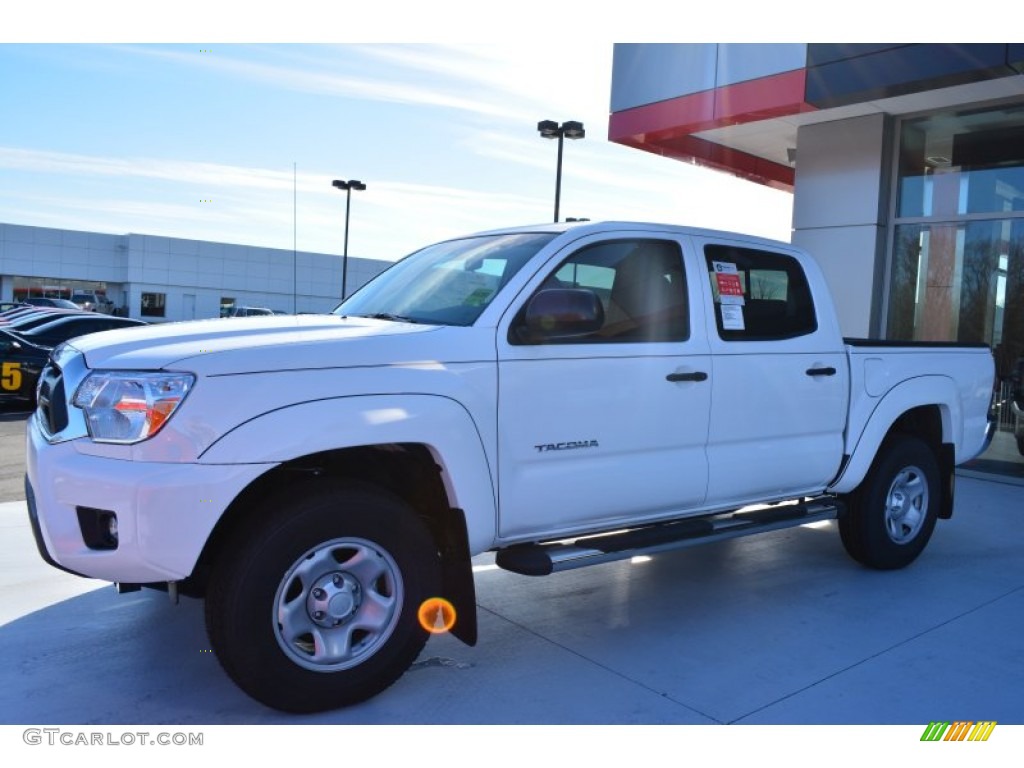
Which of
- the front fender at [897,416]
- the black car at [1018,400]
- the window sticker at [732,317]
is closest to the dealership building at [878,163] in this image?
the black car at [1018,400]

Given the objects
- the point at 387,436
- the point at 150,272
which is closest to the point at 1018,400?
the point at 387,436

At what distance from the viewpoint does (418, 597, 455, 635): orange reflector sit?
11.5ft

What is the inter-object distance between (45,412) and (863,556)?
4.72 m

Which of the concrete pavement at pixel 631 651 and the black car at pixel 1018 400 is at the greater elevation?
the black car at pixel 1018 400

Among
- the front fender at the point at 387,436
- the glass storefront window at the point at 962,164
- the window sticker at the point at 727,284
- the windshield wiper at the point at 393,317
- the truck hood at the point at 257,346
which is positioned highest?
the glass storefront window at the point at 962,164

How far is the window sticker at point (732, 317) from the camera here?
459cm

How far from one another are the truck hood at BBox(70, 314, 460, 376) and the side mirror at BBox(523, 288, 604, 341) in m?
0.34

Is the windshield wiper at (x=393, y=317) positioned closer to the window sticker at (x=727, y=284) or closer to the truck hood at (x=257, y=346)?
the truck hood at (x=257, y=346)

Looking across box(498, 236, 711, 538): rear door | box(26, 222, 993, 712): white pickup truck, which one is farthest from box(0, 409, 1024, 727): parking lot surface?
box(498, 236, 711, 538): rear door

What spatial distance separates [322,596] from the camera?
3293mm

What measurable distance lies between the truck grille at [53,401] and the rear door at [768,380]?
296cm

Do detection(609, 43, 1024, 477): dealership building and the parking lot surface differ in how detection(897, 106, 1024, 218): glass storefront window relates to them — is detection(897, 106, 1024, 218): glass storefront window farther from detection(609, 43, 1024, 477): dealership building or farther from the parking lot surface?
the parking lot surface

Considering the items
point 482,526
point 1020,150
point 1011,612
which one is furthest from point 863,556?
point 1020,150

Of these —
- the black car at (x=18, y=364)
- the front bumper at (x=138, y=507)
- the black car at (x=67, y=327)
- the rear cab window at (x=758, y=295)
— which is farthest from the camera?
the black car at (x=67, y=327)
